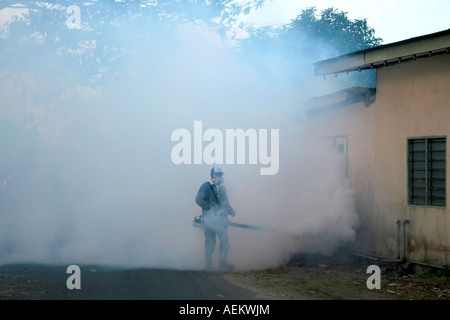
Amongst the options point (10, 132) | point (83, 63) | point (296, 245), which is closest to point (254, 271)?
point (296, 245)

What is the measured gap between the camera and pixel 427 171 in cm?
1041

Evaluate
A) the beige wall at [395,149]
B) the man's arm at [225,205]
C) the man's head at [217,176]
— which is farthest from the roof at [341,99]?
the man's arm at [225,205]

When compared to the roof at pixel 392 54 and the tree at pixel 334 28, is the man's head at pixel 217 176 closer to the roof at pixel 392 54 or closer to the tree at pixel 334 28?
the roof at pixel 392 54

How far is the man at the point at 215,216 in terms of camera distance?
1112 cm

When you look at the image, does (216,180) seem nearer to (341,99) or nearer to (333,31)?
(341,99)

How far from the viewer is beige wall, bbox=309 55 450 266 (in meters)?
10.1

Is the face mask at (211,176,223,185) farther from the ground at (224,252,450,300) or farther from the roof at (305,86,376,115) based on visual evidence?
the roof at (305,86,376,115)

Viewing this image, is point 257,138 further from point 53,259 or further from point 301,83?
point 53,259

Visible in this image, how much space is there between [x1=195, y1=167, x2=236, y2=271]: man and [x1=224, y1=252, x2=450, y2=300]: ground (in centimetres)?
77

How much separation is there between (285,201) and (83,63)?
759cm

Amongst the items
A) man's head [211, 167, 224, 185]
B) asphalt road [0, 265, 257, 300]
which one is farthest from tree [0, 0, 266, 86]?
asphalt road [0, 265, 257, 300]

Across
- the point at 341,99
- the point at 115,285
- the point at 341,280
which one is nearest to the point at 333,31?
the point at 341,99

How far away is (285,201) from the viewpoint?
13.2m

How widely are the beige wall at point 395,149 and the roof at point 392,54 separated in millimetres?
443
